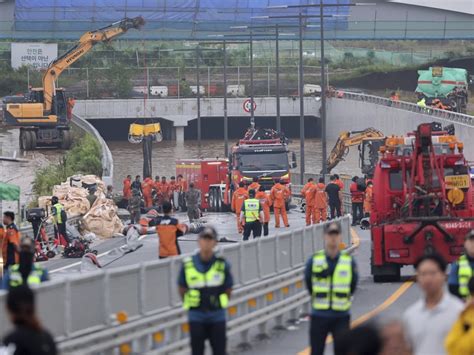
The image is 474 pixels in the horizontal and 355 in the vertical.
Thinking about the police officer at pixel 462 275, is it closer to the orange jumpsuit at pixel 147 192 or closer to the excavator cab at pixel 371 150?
the excavator cab at pixel 371 150

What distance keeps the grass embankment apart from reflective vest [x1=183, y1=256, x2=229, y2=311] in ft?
127

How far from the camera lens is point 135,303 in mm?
15086

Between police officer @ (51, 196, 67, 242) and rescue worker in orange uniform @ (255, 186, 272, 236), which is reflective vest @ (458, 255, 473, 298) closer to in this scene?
rescue worker in orange uniform @ (255, 186, 272, 236)

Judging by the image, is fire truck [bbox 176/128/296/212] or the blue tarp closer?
fire truck [bbox 176/128/296/212]

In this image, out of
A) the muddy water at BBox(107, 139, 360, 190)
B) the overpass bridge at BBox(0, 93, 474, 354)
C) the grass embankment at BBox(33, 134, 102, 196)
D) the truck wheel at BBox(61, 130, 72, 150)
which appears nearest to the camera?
the overpass bridge at BBox(0, 93, 474, 354)

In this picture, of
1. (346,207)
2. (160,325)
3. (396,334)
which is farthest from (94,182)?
(396,334)

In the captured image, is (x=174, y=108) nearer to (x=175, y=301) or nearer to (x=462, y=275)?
(x=175, y=301)

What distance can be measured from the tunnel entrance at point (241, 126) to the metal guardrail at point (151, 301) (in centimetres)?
8154

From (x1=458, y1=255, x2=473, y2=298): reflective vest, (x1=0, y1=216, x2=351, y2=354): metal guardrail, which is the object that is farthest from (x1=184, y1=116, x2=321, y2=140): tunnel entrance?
(x1=458, y1=255, x2=473, y2=298): reflective vest

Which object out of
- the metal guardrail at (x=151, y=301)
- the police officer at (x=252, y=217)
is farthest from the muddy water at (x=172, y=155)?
the metal guardrail at (x=151, y=301)

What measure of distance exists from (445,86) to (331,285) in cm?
7861

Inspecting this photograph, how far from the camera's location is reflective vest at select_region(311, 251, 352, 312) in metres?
13.2

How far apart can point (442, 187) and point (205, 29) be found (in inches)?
3627

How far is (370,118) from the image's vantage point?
9250cm
